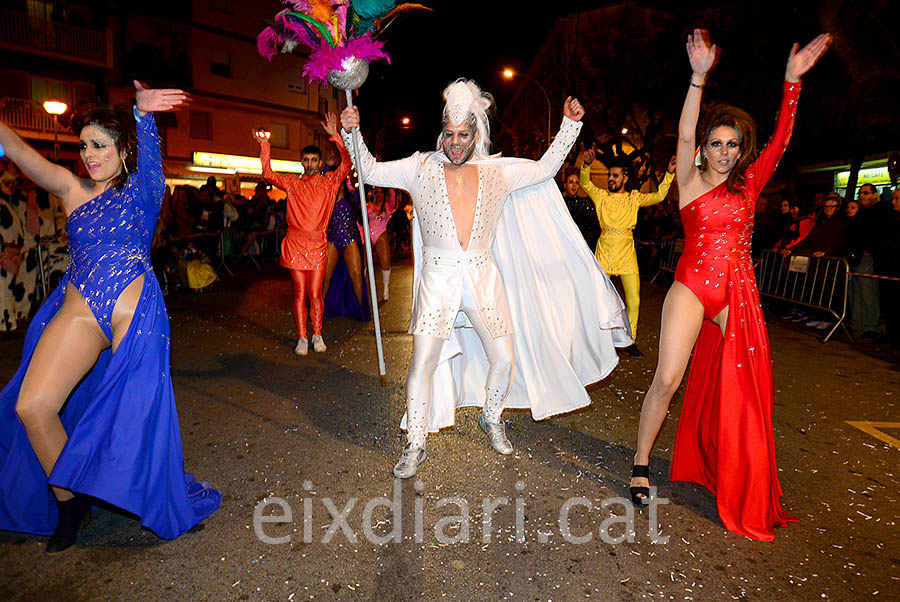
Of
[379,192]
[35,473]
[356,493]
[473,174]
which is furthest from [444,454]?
[379,192]

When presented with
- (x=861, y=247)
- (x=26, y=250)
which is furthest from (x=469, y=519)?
(x=861, y=247)

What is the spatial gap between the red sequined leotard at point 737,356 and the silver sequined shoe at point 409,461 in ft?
5.45

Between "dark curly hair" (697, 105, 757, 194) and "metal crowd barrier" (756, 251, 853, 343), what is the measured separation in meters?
5.98

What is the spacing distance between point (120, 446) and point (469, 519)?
173cm

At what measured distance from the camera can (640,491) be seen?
3287 millimetres

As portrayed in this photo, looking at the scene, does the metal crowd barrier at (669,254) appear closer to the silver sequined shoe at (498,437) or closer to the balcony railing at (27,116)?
the silver sequined shoe at (498,437)

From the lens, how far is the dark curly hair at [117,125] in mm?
2854

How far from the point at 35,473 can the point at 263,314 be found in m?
6.13

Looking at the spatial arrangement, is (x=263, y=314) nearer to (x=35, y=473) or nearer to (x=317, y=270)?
(x=317, y=270)

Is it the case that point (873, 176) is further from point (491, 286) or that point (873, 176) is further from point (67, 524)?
point (67, 524)

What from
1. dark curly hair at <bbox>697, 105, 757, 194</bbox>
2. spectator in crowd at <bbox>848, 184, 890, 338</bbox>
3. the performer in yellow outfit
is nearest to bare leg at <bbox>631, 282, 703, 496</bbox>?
dark curly hair at <bbox>697, 105, 757, 194</bbox>

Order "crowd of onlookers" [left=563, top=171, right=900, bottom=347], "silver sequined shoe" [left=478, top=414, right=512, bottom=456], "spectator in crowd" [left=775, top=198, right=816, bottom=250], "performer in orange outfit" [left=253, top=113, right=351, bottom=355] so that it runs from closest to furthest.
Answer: "silver sequined shoe" [left=478, top=414, right=512, bottom=456]
"performer in orange outfit" [left=253, top=113, right=351, bottom=355]
"crowd of onlookers" [left=563, top=171, right=900, bottom=347]
"spectator in crowd" [left=775, top=198, right=816, bottom=250]

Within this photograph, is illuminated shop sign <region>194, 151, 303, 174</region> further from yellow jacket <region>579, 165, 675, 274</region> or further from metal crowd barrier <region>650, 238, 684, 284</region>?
yellow jacket <region>579, 165, 675, 274</region>

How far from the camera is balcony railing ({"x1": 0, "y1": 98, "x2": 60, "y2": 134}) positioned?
23.0 m
